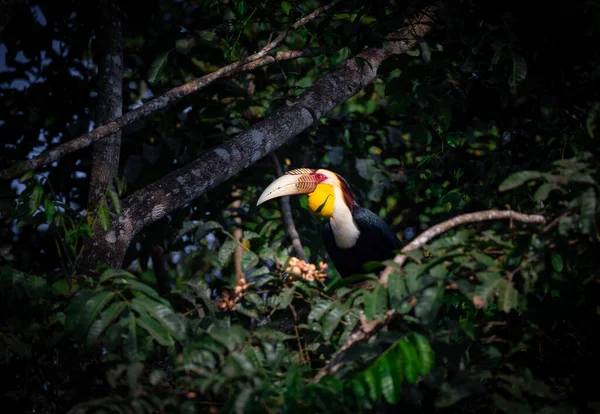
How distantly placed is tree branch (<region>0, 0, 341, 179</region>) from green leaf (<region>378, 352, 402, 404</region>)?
178 cm

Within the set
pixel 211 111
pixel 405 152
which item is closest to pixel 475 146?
pixel 405 152

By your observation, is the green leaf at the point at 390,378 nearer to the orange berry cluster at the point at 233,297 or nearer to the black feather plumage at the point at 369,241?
the orange berry cluster at the point at 233,297

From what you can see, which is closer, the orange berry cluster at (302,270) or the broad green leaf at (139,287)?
the broad green leaf at (139,287)

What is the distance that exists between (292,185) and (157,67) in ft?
4.04

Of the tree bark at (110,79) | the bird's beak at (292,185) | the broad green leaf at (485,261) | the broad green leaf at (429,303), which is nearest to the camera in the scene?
the broad green leaf at (429,303)

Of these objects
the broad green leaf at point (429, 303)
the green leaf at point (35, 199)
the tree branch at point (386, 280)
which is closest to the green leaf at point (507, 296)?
the broad green leaf at point (429, 303)

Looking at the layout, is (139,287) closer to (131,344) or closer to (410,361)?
(131,344)

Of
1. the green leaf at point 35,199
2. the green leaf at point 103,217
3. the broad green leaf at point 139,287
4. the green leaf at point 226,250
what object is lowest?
the green leaf at point 226,250

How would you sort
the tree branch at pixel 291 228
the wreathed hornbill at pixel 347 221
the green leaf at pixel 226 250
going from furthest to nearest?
the tree branch at pixel 291 228 < the wreathed hornbill at pixel 347 221 < the green leaf at pixel 226 250

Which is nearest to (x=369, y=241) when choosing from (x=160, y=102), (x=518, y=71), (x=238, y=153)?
(x=238, y=153)

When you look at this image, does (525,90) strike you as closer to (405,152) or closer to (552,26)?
(552,26)

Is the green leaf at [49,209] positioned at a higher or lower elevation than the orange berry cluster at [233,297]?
higher

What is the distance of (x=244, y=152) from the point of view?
350 cm

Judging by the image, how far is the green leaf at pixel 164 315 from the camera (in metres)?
2.02
